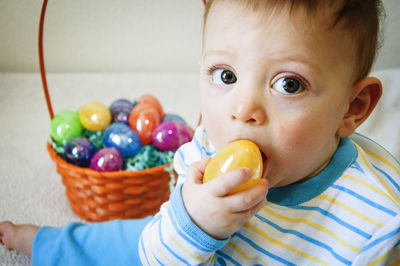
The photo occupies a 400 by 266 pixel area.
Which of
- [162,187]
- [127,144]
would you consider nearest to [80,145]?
[127,144]

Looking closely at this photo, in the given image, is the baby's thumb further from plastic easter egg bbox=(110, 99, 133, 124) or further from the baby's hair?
plastic easter egg bbox=(110, 99, 133, 124)

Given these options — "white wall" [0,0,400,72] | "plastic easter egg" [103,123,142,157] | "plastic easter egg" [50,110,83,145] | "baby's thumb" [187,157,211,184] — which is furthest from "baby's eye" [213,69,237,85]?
"white wall" [0,0,400,72]

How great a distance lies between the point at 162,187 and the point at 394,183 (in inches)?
20.7

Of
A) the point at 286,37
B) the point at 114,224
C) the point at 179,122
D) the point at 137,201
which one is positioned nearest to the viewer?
the point at 286,37

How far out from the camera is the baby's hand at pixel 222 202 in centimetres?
45

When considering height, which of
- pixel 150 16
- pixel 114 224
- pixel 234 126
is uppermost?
pixel 234 126

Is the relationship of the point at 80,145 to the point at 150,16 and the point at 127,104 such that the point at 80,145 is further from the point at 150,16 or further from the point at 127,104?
the point at 150,16

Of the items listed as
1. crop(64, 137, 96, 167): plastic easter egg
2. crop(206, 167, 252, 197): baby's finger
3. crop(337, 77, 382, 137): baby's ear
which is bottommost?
crop(64, 137, 96, 167): plastic easter egg

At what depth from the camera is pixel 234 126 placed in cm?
50

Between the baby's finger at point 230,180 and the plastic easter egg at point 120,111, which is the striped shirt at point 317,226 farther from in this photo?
the plastic easter egg at point 120,111

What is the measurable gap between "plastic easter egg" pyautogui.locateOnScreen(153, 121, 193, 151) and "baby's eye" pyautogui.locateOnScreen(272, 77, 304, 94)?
0.53m

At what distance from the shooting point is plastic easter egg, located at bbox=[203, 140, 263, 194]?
45 centimetres

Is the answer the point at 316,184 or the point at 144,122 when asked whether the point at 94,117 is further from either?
the point at 316,184

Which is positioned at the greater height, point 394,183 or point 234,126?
point 234,126
